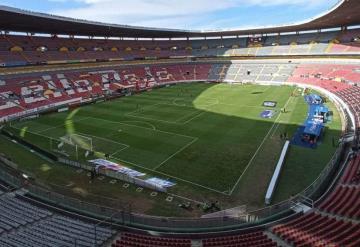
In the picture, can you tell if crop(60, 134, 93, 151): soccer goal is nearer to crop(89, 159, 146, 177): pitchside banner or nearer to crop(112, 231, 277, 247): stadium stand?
crop(89, 159, 146, 177): pitchside banner

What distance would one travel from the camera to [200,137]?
35750 millimetres

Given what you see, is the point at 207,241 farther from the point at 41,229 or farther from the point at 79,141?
the point at 79,141

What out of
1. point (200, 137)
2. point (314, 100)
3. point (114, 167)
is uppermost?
point (314, 100)

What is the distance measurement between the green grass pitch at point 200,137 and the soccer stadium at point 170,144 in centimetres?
18

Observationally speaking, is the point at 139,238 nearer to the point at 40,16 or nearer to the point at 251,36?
the point at 40,16

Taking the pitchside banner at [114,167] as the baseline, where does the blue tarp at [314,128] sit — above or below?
above

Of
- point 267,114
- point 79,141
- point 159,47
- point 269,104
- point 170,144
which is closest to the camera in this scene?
point 170,144

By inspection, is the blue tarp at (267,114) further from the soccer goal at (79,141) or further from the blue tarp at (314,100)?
the soccer goal at (79,141)

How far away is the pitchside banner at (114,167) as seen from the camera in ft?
84.9

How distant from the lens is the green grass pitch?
84.0 feet

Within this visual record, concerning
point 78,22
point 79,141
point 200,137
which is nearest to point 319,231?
point 200,137

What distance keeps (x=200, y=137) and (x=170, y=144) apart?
12.7 feet

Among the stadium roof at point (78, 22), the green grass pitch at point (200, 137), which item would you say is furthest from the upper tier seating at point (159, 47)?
the green grass pitch at point (200, 137)

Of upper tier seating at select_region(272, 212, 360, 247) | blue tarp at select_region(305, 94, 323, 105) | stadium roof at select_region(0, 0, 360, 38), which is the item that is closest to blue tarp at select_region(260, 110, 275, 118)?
blue tarp at select_region(305, 94, 323, 105)
